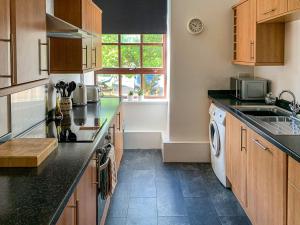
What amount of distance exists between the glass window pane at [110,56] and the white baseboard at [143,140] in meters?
1.06

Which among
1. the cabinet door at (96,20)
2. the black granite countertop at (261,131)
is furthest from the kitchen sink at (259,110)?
the cabinet door at (96,20)

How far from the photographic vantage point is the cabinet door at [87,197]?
1.97 metres

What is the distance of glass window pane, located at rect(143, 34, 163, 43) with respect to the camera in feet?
19.6

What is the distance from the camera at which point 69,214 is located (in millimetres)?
1695

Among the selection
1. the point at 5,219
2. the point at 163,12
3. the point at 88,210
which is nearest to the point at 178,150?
the point at 163,12

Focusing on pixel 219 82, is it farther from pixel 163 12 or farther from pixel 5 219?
pixel 5 219

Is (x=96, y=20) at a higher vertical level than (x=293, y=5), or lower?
higher

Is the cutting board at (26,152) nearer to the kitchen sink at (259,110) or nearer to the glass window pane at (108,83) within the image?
the kitchen sink at (259,110)

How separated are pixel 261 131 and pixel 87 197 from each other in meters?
1.33

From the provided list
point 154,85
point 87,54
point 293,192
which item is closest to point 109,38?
point 154,85

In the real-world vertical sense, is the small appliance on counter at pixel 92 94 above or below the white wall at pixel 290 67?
below

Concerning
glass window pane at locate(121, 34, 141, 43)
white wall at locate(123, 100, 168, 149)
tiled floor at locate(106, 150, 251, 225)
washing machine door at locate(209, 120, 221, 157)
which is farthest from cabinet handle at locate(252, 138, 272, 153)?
glass window pane at locate(121, 34, 141, 43)

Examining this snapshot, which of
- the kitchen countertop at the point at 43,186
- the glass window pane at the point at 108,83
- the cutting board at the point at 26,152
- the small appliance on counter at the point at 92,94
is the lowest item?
the kitchen countertop at the point at 43,186

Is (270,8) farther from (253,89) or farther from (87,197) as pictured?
(87,197)
